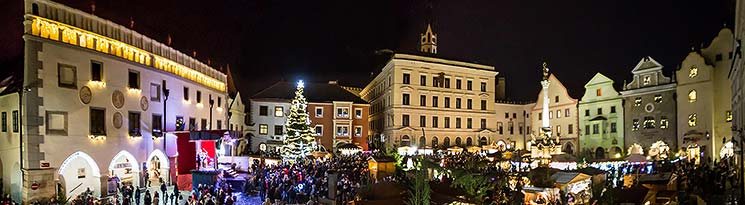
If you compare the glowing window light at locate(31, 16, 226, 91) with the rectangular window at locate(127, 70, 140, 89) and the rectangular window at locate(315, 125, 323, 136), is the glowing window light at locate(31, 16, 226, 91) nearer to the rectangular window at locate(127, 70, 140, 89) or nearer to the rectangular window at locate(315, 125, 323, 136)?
the rectangular window at locate(127, 70, 140, 89)

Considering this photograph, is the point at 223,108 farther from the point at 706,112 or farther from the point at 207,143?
the point at 706,112

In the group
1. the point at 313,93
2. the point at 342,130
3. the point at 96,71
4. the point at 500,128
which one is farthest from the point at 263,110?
the point at 96,71

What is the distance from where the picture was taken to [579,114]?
55562 mm

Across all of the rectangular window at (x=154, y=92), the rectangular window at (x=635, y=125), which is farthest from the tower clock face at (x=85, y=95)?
the rectangular window at (x=635, y=125)

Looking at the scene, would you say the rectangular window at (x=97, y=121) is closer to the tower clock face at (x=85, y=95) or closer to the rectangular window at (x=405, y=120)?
the tower clock face at (x=85, y=95)

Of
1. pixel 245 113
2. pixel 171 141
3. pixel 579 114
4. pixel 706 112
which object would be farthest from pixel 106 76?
pixel 579 114

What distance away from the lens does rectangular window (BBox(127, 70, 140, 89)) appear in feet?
89.2

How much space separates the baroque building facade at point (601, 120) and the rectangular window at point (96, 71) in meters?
42.7

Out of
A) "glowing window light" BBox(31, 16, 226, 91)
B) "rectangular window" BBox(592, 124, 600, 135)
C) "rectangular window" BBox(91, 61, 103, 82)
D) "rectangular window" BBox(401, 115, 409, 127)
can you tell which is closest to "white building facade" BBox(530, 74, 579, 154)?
"rectangular window" BBox(592, 124, 600, 135)

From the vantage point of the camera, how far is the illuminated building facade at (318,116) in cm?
5412

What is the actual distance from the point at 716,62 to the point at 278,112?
126ft

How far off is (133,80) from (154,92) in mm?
2270

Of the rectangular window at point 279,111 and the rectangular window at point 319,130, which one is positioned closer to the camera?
the rectangular window at point 279,111

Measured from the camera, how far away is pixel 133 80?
90.1ft
